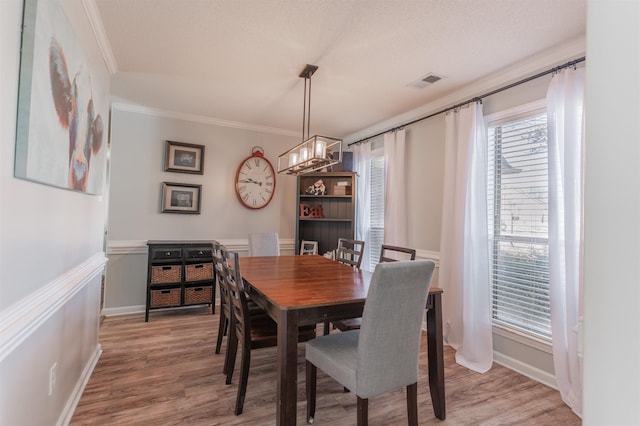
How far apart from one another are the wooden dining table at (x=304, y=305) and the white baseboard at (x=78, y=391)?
3.93 ft

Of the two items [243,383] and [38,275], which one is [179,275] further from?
[38,275]

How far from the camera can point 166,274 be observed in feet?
11.8

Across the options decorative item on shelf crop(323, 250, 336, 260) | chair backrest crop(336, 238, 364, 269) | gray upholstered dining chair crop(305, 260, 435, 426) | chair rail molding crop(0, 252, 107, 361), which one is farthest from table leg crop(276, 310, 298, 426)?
decorative item on shelf crop(323, 250, 336, 260)

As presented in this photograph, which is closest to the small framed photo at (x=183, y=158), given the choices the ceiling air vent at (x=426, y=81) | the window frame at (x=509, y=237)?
the ceiling air vent at (x=426, y=81)

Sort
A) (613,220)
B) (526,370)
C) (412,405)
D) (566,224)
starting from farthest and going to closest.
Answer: (526,370)
(566,224)
(412,405)
(613,220)

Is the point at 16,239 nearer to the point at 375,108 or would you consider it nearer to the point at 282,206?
the point at 375,108

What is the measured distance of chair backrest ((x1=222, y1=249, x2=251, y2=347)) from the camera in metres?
1.96

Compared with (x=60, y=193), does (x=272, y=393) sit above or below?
below

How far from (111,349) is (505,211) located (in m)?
3.67

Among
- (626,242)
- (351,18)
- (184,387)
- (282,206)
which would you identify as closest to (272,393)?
(184,387)

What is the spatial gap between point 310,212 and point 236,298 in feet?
9.11

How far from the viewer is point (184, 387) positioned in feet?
7.25

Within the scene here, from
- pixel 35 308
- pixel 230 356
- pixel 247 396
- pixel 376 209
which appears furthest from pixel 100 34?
pixel 376 209

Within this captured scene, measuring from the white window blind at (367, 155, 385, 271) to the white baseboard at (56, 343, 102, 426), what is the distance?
3102mm
